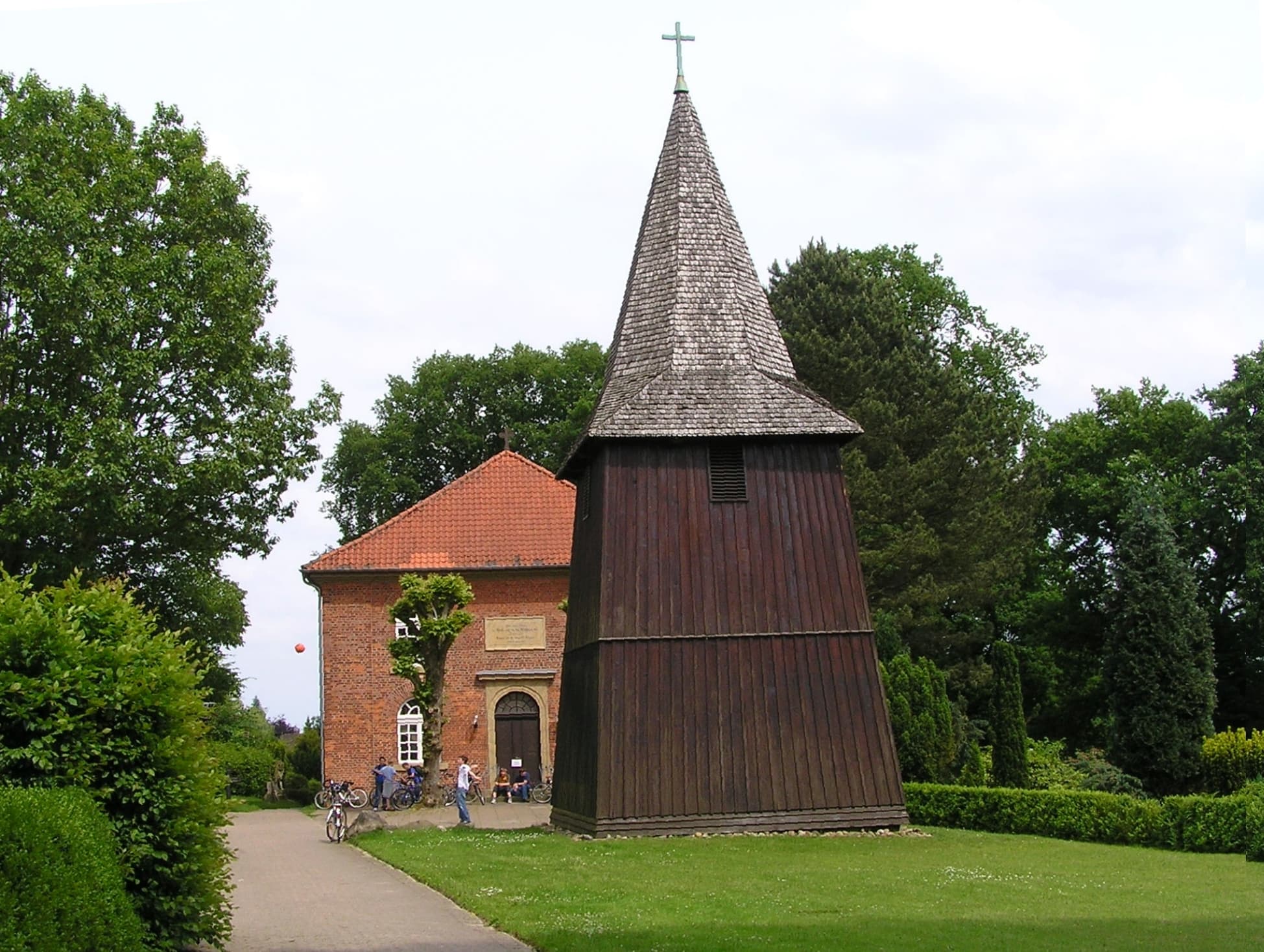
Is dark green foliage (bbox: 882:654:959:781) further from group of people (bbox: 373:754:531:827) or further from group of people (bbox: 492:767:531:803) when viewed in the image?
group of people (bbox: 492:767:531:803)

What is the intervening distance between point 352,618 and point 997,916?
77.7 ft

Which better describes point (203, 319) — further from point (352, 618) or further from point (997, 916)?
point (997, 916)

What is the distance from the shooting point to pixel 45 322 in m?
→ 24.7

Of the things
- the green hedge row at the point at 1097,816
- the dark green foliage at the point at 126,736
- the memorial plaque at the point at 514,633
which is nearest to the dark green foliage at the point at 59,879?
the dark green foliage at the point at 126,736

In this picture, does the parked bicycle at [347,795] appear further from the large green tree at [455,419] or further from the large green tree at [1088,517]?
the large green tree at [1088,517]

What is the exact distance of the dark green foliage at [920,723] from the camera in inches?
1030

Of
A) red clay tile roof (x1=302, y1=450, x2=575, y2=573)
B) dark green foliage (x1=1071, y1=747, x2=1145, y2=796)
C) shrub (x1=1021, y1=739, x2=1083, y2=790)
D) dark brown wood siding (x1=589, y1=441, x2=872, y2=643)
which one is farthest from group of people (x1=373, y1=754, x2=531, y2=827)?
dark green foliage (x1=1071, y1=747, x2=1145, y2=796)

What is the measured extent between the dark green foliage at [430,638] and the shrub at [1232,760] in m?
13.4

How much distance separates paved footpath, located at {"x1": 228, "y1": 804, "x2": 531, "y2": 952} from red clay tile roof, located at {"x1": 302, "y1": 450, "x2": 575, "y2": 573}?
1377 cm

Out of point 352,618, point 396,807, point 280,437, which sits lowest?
point 396,807

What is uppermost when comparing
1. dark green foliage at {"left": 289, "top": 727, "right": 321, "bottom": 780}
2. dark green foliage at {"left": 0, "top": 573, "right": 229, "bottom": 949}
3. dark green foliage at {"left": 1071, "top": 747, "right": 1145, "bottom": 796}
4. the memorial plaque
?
the memorial plaque

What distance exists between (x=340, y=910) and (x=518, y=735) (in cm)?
2043

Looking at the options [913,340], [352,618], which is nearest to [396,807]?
[352,618]

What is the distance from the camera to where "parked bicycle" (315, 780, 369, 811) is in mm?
30281
